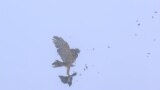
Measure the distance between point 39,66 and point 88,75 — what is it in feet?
0.45

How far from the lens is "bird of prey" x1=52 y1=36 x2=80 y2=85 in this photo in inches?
32.4

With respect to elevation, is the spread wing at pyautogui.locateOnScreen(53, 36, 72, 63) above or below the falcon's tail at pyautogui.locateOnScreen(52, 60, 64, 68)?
above

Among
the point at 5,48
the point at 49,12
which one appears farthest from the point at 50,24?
the point at 5,48

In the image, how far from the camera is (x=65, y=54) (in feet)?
2.71

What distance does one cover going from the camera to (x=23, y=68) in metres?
0.83

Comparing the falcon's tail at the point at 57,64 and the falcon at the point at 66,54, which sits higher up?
the falcon at the point at 66,54

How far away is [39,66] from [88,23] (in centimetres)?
18

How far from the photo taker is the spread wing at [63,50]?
2.70 ft

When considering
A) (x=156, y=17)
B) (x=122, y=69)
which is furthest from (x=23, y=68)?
(x=156, y=17)

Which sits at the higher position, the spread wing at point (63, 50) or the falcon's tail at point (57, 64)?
the spread wing at point (63, 50)

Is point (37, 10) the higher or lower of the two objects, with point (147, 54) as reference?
higher

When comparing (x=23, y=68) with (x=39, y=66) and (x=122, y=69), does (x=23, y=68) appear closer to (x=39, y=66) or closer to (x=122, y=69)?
(x=39, y=66)

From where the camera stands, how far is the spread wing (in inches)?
32.4

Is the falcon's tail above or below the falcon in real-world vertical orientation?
below
